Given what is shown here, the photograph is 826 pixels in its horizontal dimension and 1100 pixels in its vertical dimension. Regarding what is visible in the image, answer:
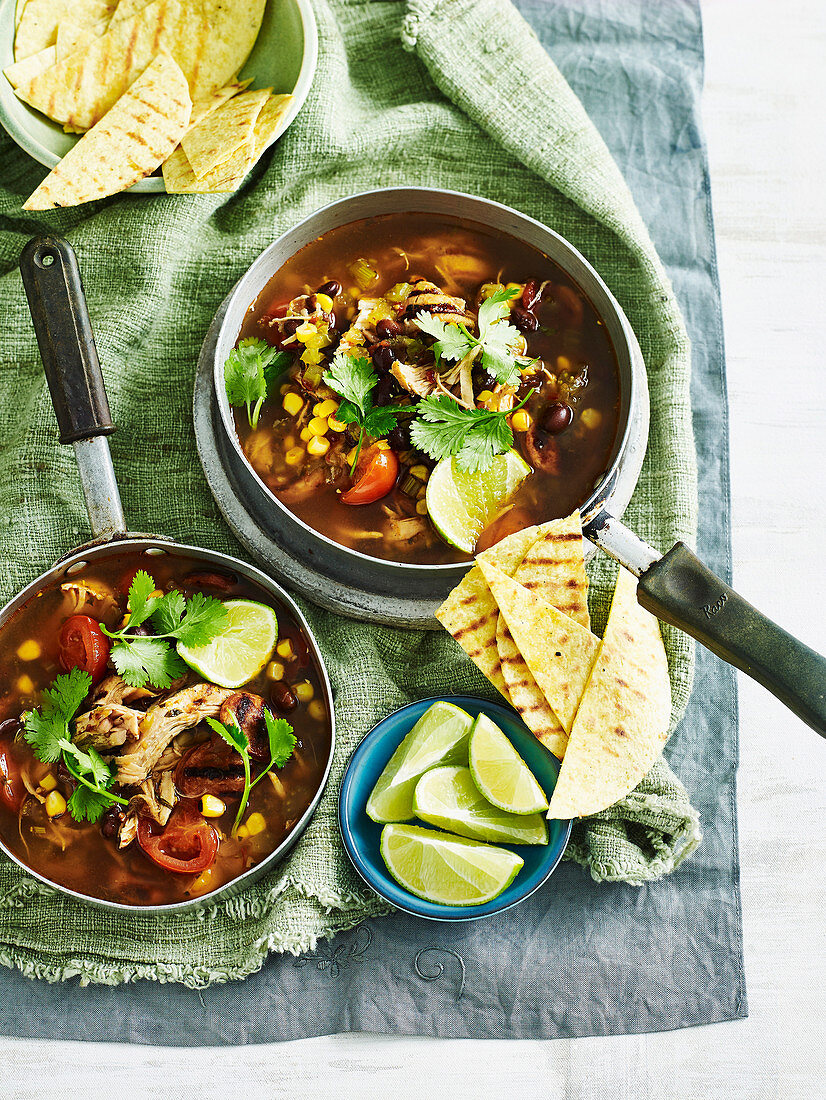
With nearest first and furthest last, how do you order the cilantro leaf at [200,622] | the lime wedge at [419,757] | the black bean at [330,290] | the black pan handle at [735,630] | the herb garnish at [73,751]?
the black pan handle at [735,630] < the herb garnish at [73,751] < the cilantro leaf at [200,622] < the lime wedge at [419,757] < the black bean at [330,290]

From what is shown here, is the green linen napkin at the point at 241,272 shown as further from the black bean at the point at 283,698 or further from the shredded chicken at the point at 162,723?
the shredded chicken at the point at 162,723

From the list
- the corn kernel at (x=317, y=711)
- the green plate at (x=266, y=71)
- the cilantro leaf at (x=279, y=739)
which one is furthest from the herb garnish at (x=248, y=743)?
the green plate at (x=266, y=71)

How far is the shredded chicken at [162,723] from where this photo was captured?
2.75 m

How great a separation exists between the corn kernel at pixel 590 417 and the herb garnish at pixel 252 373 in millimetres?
933

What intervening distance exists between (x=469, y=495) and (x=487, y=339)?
0.46 meters

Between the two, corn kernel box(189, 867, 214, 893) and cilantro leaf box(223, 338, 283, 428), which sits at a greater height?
cilantro leaf box(223, 338, 283, 428)

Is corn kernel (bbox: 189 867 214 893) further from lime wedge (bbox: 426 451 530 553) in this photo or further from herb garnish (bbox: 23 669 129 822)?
lime wedge (bbox: 426 451 530 553)

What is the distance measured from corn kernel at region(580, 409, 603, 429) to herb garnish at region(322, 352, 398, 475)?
599 millimetres

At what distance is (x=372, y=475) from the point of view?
2928 mm

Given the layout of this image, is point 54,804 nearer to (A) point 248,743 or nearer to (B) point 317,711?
(A) point 248,743

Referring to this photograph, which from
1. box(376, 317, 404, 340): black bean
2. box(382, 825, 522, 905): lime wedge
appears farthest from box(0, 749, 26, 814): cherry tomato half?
box(376, 317, 404, 340): black bean

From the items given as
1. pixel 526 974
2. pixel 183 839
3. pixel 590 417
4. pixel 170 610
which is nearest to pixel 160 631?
pixel 170 610

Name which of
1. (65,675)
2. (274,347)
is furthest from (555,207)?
(65,675)

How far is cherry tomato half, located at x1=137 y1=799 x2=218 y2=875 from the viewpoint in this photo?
2.77 meters
